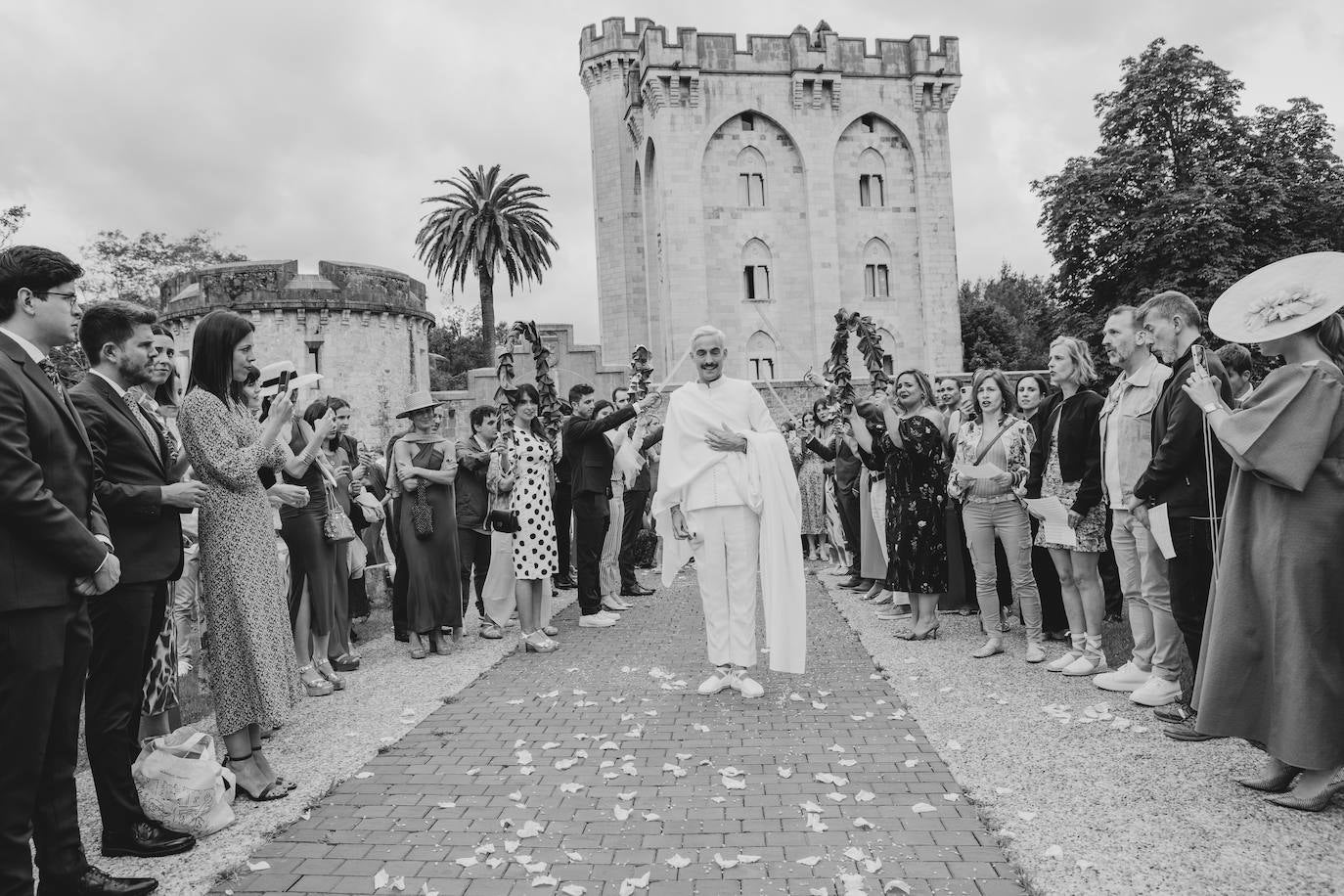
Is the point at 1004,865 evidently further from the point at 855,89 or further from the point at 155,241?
the point at 155,241

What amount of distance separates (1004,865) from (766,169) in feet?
126

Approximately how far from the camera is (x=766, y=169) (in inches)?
1540

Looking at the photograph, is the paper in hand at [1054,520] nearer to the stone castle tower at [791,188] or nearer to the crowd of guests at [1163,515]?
the crowd of guests at [1163,515]

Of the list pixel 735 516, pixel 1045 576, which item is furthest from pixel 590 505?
pixel 1045 576

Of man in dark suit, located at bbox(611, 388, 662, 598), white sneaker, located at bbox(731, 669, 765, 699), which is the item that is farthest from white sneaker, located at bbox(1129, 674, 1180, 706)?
man in dark suit, located at bbox(611, 388, 662, 598)

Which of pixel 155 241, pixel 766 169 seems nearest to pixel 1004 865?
pixel 766 169

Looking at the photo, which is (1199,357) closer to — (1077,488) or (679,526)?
(1077,488)

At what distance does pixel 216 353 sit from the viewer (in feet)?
15.0

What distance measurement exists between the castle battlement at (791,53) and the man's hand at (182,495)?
3655cm

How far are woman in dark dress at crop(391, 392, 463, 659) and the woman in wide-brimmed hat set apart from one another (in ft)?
19.5

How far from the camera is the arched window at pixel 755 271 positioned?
39.0 meters

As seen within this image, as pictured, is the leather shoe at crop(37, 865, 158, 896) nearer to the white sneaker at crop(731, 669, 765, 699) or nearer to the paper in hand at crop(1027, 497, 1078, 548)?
the white sneaker at crop(731, 669, 765, 699)

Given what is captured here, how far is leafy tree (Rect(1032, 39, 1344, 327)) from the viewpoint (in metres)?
30.0

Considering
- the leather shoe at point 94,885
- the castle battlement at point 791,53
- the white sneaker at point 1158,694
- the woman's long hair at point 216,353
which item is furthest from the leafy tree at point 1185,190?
the leather shoe at point 94,885
